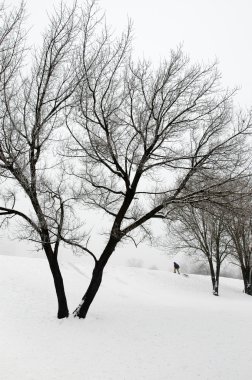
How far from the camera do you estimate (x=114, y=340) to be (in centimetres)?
1082

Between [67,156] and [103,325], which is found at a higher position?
[67,156]

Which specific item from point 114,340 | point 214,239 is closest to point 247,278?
point 214,239

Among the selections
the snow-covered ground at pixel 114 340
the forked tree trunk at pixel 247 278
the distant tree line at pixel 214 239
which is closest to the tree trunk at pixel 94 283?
the snow-covered ground at pixel 114 340

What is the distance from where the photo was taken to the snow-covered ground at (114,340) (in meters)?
8.46

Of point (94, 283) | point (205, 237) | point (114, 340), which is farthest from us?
point (205, 237)

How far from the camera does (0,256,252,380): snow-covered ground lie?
27.8ft

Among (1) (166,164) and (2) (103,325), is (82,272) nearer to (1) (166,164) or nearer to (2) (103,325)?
(2) (103,325)

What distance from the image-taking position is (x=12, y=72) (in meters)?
10.9

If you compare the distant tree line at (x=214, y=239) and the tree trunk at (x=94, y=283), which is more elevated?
the distant tree line at (x=214, y=239)

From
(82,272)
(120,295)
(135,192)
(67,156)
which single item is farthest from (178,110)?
(82,272)

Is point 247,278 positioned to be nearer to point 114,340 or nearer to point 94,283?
point 94,283

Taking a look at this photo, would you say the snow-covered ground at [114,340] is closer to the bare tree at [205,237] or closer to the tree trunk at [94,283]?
the tree trunk at [94,283]

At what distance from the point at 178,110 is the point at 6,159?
21.8 feet

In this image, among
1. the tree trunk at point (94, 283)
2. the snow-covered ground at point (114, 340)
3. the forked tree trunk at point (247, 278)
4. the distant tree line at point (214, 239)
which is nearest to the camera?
the snow-covered ground at point (114, 340)
